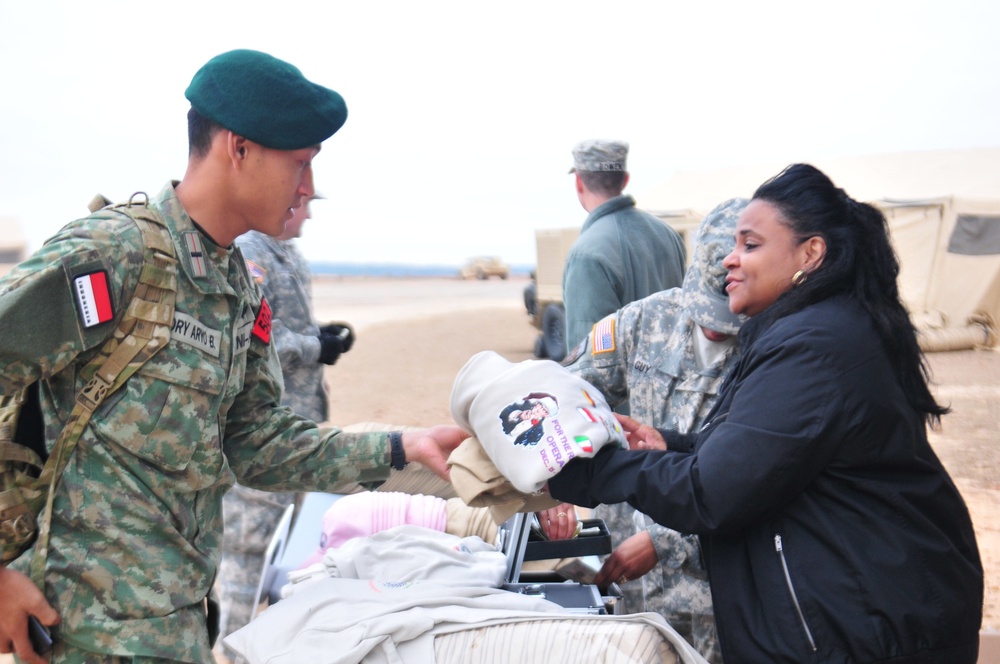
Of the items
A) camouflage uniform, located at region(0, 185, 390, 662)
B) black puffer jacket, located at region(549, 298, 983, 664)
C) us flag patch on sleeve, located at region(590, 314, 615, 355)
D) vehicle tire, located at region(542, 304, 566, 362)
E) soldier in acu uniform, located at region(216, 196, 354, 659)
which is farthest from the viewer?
vehicle tire, located at region(542, 304, 566, 362)

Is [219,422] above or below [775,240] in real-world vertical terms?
below

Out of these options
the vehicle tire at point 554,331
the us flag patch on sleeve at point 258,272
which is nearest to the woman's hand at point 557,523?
the us flag patch on sleeve at point 258,272

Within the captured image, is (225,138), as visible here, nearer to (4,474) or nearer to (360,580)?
(4,474)

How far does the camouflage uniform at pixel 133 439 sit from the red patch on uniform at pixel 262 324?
0.12 m

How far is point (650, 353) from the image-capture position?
284cm

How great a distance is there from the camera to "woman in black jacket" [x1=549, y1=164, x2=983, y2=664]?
1820mm

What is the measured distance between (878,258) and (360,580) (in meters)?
1.46

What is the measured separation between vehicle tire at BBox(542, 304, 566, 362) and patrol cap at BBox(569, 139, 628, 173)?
9.92 metres

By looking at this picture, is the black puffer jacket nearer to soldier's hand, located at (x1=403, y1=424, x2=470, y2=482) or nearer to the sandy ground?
Result: the sandy ground

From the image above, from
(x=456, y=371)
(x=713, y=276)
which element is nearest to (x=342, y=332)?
(x=713, y=276)

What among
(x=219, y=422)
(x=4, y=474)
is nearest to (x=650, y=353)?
(x=219, y=422)

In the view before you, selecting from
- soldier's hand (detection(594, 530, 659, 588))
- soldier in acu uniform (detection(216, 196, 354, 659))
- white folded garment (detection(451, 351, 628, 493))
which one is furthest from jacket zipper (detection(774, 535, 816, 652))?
soldier in acu uniform (detection(216, 196, 354, 659))

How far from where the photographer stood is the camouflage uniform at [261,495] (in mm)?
4070

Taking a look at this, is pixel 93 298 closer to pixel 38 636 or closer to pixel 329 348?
pixel 38 636
